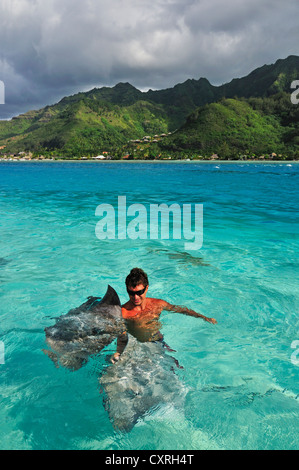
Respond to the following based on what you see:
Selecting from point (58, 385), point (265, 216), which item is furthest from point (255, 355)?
point (265, 216)

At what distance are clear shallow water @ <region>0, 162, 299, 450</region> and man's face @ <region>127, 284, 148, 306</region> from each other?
984 millimetres

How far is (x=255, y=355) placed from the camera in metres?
5.04

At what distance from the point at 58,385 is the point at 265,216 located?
52.7ft

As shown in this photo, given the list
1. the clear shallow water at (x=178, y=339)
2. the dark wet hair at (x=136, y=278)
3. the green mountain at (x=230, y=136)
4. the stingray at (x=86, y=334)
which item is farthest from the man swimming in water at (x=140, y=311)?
the green mountain at (x=230, y=136)

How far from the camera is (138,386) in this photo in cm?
382

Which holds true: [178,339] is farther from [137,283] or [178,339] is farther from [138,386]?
[137,283]

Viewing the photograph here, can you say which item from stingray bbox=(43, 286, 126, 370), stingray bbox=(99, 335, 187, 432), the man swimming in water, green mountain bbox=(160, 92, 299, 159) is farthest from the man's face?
green mountain bbox=(160, 92, 299, 159)

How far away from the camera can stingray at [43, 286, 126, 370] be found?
445 cm

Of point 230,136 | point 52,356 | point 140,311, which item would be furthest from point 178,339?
point 230,136

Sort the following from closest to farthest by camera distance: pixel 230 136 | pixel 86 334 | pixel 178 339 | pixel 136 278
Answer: pixel 136 278
pixel 86 334
pixel 178 339
pixel 230 136

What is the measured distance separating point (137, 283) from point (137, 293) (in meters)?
0.22

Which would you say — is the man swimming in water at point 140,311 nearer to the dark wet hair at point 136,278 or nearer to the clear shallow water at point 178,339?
the dark wet hair at point 136,278

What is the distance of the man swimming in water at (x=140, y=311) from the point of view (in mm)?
4199

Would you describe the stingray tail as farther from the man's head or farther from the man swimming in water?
the man's head
